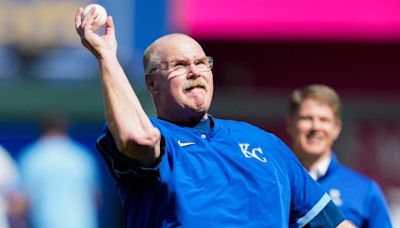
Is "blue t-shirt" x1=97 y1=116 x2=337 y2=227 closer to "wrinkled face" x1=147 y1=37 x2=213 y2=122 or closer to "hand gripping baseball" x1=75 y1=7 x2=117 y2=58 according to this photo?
"wrinkled face" x1=147 y1=37 x2=213 y2=122

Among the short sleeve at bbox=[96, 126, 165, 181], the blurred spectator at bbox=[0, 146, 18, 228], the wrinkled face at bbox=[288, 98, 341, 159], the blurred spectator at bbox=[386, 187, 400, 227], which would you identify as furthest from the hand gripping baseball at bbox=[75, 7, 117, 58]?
the blurred spectator at bbox=[386, 187, 400, 227]

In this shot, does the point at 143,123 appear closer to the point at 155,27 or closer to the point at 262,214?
the point at 262,214

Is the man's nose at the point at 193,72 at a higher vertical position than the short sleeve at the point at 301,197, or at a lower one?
higher

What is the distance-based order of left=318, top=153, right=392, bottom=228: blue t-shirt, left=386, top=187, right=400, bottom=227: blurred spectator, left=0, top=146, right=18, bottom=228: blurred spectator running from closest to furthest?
left=318, top=153, right=392, bottom=228: blue t-shirt, left=0, top=146, right=18, bottom=228: blurred spectator, left=386, top=187, right=400, bottom=227: blurred spectator

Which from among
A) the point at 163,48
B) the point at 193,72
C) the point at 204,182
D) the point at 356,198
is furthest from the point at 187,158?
the point at 356,198

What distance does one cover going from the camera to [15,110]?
13.1m

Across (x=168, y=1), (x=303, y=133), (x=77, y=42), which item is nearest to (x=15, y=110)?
(x=77, y=42)

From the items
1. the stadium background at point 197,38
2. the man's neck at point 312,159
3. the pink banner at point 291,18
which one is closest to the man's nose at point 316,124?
the man's neck at point 312,159

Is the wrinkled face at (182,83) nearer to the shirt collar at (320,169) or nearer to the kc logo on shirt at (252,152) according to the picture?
the kc logo on shirt at (252,152)

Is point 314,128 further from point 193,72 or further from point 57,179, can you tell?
point 57,179

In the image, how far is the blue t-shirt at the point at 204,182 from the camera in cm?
500

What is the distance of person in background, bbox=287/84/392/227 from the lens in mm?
6969

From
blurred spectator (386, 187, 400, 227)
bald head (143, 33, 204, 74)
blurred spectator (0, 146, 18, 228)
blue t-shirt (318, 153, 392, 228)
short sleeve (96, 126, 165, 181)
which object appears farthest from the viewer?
blurred spectator (386, 187, 400, 227)

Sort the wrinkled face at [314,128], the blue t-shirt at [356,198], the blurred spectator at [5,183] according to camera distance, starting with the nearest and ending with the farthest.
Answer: the blue t-shirt at [356,198] → the wrinkled face at [314,128] → the blurred spectator at [5,183]
